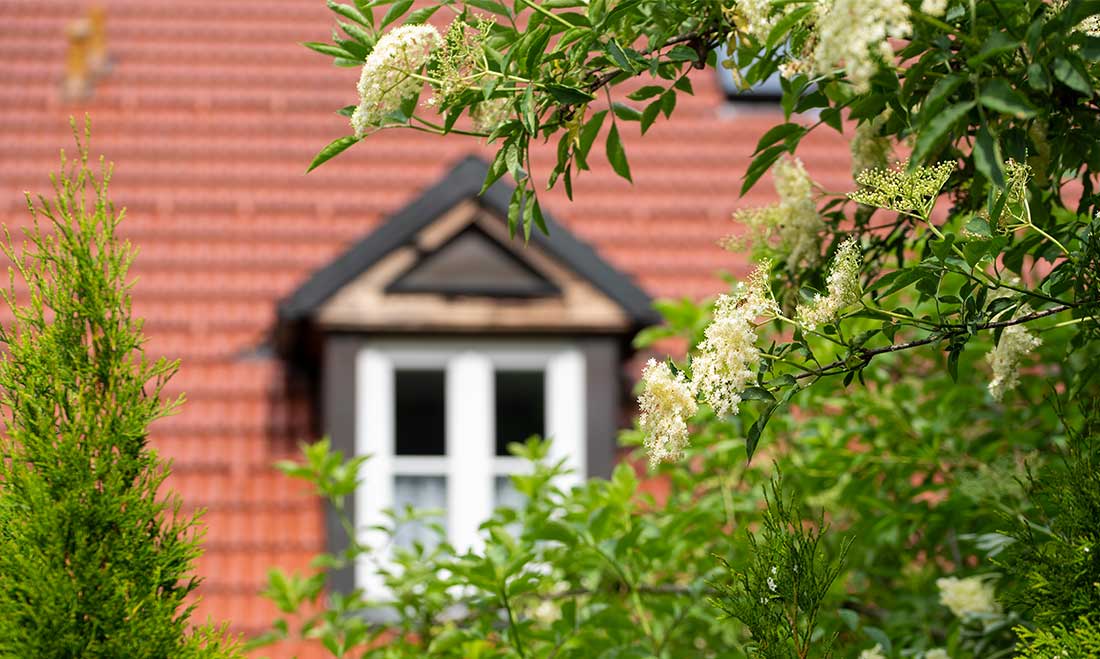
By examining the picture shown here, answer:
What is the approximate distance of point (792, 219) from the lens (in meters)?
2.76

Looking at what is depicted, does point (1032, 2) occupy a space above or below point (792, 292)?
above

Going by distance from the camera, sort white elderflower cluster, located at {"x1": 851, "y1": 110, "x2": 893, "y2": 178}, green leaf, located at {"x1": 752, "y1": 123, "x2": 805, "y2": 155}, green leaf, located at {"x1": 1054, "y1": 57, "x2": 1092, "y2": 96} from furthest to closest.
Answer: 1. white elderflower cluster, located at {"x1": 851, "y1": 110, "x2": 893, "y2": 178}
2. green leaf, located at {"x1": 752, "y1": 123, "x2": 805, "y2": 155}
3. green leaf, located at {"x1": 1054, "y1": 57, "x2": 1092, "y2": 96}

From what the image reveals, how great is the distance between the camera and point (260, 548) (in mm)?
5527

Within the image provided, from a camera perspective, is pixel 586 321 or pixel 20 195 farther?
pixel 20 195

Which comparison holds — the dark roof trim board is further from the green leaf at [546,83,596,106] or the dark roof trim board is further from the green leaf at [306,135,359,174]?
the green leaf at [546,83,596,106]

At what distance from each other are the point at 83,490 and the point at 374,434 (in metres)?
3.28

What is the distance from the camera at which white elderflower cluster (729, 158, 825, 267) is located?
273 centimetres

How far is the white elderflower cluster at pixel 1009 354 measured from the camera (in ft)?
7.95

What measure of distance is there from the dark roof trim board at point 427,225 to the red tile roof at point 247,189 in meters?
0.58

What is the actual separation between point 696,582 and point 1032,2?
1905 millimetres

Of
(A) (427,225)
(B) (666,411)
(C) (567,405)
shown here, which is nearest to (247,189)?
(A) (427,225)

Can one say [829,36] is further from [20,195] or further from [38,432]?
[20,195]

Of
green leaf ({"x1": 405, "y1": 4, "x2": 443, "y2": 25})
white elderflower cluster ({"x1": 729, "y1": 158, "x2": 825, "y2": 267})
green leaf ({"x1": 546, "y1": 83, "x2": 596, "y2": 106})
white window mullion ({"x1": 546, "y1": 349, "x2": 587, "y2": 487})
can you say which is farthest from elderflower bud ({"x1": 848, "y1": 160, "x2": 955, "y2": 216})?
white window mullion ({"x1": 546, "y1": 349, "x2": 587, "y2": 487})

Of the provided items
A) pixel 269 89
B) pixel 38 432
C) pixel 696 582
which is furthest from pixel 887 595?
pixel 269 89
